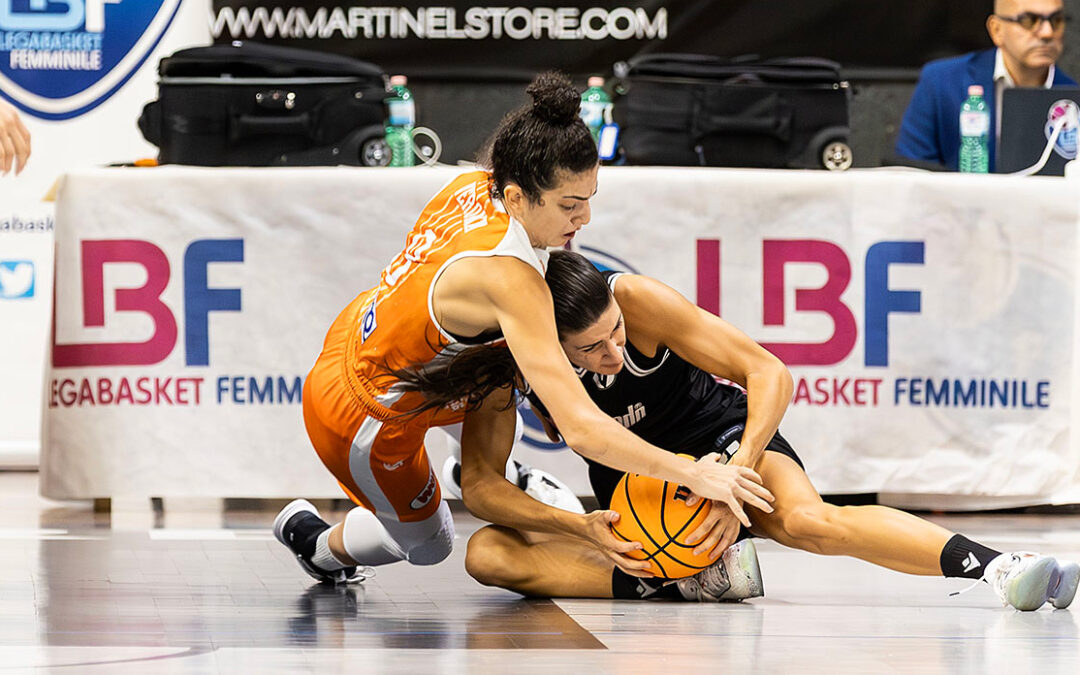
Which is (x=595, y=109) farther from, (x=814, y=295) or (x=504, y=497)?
(x=504, y=497)

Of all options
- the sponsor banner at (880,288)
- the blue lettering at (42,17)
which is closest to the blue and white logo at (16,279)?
the blue lettering at (42,17)

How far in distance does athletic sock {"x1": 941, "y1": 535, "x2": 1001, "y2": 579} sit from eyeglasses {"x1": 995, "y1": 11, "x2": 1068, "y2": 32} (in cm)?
299

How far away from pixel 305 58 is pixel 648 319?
219cm

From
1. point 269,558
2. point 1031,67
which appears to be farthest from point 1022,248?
point 269,558

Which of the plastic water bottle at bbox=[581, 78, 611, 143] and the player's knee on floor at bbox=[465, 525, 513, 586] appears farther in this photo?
the plastic water bottle at bbox=[581, 78, 611, 143]

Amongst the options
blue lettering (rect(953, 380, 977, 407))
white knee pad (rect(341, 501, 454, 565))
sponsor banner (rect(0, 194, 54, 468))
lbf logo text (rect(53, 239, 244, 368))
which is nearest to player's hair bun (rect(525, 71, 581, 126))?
white knee pad (rect(341, 501, 454, 565))

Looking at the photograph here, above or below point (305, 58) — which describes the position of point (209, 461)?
below

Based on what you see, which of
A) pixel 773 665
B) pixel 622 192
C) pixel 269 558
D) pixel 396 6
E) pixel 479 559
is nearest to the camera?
pixel 773 665

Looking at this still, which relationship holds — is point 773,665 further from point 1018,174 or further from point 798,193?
point 1018,174

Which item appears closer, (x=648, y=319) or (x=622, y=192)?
(x=648, y=319)

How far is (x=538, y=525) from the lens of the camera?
3.23 meters

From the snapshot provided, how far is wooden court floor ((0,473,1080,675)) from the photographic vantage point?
2592mm

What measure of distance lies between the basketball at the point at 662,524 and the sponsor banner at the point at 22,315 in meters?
3.49

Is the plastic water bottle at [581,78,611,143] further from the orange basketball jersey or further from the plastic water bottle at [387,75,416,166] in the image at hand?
the orange basketball jersey
